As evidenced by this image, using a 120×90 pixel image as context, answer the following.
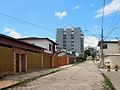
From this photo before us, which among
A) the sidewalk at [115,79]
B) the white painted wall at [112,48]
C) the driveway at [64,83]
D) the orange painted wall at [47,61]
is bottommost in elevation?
the sidewalk at [115,79]

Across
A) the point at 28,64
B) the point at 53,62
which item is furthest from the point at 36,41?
the point at 28,64

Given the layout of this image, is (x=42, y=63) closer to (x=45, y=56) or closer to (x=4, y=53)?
(x=45, y=56)

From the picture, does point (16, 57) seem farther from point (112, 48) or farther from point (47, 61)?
point (112, 48)

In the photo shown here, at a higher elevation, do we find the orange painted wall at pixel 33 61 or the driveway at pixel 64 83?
the orange painted wall at pixel 33 61

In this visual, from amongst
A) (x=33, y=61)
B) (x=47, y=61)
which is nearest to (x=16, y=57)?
(x=33, y=61)

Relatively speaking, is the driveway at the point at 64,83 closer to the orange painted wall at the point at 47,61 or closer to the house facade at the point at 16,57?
the house facade at the point at 16,57

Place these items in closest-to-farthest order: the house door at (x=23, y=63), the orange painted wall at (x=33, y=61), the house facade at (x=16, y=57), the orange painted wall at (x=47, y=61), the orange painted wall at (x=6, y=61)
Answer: the orange painted wall at (x=6, y=61)
the house facade at (x=16, y=57)
the house door at (x=23, y=63)
the orange painted wall at (x=33, y=61)
the orange painted wall at (x=47, y=61)

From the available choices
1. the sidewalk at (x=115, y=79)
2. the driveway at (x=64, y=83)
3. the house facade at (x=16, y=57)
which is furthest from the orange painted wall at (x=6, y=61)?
the sidewalk at (x=115, y=79)

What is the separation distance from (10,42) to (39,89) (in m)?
15.2

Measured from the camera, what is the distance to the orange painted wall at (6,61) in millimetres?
24875

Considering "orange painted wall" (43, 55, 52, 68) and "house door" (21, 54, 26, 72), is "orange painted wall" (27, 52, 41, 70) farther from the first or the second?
"orange painted wall" (43, 55, 52, 68)

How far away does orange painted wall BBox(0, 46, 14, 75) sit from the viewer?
24875mm

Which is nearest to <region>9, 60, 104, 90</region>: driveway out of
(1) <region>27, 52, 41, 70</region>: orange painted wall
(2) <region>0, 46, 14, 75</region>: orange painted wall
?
(2) <region>0, 46, 14, 75</region>: orange painted wall

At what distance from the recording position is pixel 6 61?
26.1 metres
